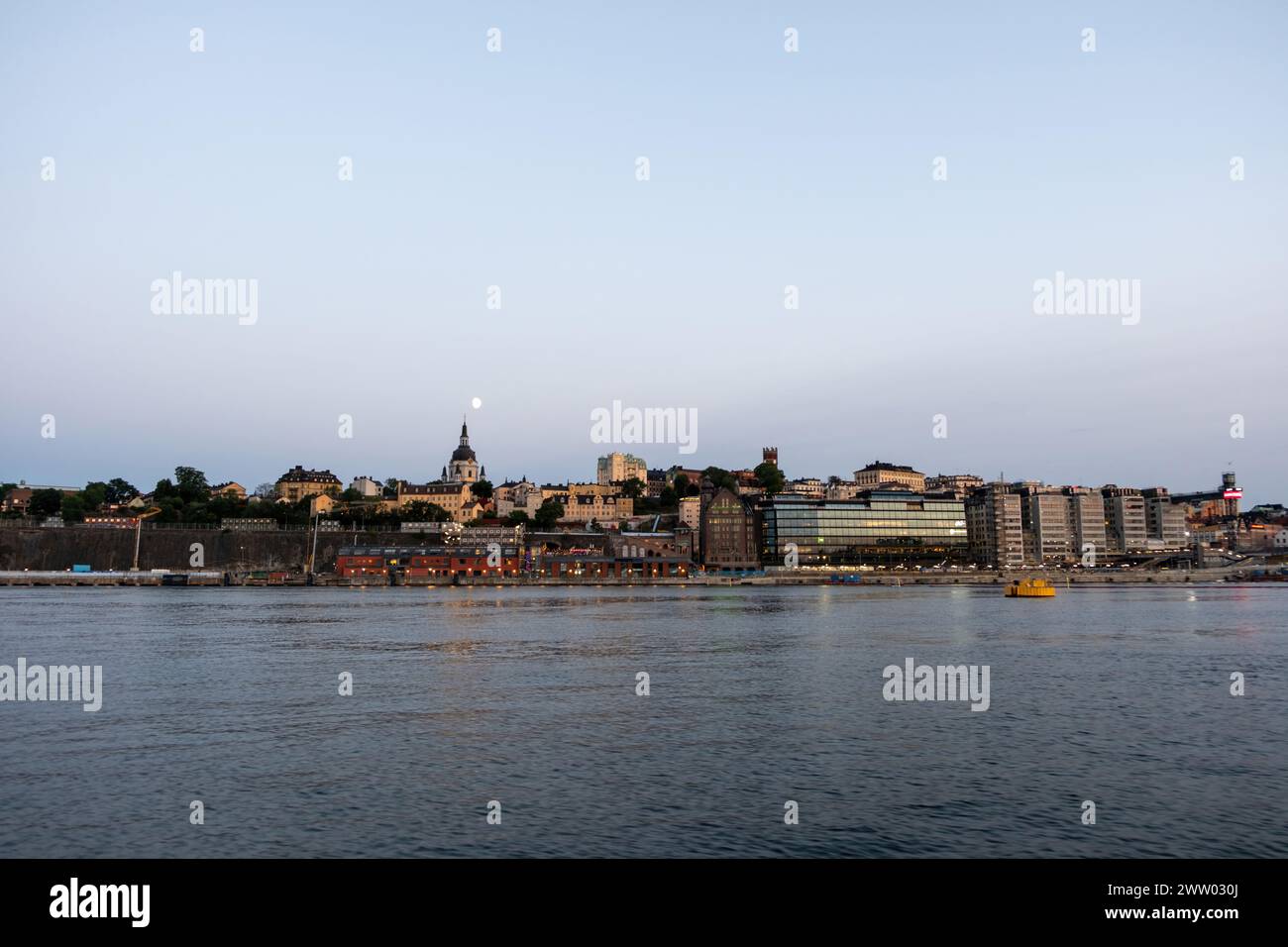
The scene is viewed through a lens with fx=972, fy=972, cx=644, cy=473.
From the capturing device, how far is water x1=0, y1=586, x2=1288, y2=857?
1609 cm

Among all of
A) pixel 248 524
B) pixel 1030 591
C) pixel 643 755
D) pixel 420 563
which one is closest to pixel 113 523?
pixel 248 524

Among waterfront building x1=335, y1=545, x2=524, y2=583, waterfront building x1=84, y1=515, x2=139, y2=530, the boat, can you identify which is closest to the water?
the boat

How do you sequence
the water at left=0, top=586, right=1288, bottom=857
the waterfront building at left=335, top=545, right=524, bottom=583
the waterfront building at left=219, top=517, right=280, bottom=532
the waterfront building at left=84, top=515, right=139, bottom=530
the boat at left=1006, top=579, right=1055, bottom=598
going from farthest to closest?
the waterfront building at left=219, top=517, right=280, bottom=532 → the waterfront building at left=84, top=515, right=139, bottom=530 → the waterfront building at left=335, top=545, right=524, bottom=583 → the boat at left=1006, top=579, right=1055, bottom=598 → the water at left=0, top=586, right=1288, bottom=857

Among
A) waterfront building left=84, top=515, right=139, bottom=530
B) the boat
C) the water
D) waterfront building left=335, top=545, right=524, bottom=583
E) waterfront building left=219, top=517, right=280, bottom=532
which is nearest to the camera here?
the water

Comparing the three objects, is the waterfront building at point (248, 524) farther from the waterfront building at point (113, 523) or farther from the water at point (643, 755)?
the water at point (643, 755)

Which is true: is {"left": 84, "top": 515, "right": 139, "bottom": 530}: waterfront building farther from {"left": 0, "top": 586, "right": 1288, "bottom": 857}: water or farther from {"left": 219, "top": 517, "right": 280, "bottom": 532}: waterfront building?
{"left": 0, "top": 586, "right": 1288, "bottom": 857}: water

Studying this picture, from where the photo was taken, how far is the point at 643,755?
72.9ft

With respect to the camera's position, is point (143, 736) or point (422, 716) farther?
point (422, 716)

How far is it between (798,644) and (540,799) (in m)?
34.5

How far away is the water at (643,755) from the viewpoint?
634 inches

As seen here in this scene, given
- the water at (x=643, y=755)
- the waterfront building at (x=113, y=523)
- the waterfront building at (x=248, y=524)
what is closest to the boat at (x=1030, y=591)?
the water at (x=643, y=755)
